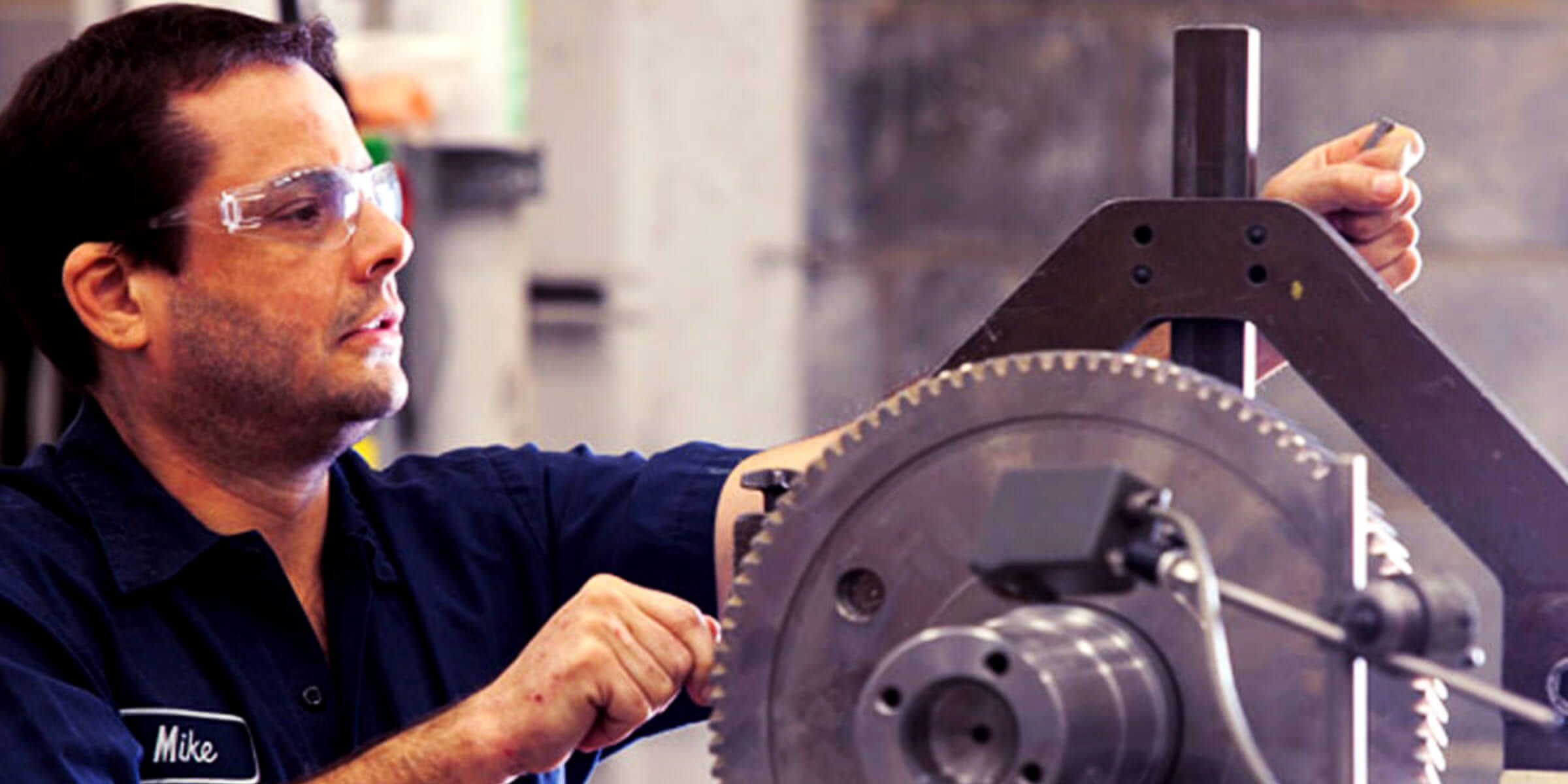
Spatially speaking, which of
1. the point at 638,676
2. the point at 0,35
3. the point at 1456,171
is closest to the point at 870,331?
the point at 1456,171

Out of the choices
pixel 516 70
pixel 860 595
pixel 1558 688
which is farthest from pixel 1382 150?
pixel 516 70

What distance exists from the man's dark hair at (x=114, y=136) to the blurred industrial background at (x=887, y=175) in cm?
156

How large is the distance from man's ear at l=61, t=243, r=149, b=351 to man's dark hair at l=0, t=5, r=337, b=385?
0.01 metres

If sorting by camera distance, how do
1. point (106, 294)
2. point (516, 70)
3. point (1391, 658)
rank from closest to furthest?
1. point (1391, 658)
2. point (106, 294)
3. point (516, 70)

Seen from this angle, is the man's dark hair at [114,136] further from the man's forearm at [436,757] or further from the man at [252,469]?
the man's forearm at [436,757]

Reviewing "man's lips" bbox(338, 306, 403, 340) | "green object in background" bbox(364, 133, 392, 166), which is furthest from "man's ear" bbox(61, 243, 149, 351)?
"green object in background" bbox(364, 133, 392, 166)

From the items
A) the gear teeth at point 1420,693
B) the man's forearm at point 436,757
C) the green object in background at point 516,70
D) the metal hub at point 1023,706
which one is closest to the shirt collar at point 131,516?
the man's forearm at point 436,757

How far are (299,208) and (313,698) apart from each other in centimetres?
35

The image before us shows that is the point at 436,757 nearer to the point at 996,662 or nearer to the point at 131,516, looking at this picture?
the point at 131,516

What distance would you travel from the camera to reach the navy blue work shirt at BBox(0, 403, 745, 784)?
1475 millimetres

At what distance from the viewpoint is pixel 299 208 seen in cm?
166

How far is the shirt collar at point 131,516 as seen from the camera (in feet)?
5.14

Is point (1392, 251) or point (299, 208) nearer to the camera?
point (1392, 251)

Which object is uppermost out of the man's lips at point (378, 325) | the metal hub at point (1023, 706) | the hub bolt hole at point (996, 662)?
the man's lips at point (378, 325)
